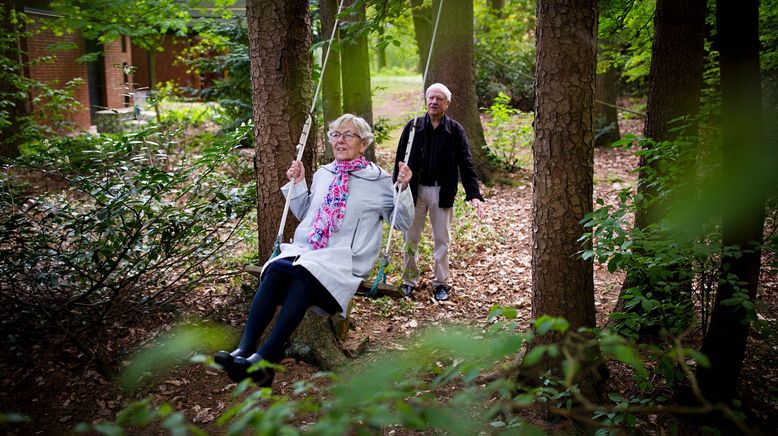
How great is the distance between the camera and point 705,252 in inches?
123

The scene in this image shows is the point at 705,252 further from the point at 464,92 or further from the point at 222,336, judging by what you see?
the point at 464,92

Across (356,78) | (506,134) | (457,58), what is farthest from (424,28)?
(356,78)

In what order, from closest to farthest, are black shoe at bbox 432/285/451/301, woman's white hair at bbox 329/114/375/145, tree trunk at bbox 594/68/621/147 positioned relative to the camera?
woman's white hair at bbox 329/114/375/145, black shoe at bbox 432/285/451/301, tree trunk at bbox 594/68/621/147

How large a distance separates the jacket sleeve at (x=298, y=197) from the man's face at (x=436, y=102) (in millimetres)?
1757

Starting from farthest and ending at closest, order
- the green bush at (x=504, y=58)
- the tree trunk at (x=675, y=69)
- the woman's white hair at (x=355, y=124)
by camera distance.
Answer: the green bush at (x=504, y=58) → the tree trunk at (x=675, y=69) → the woman's white hair at (x=355, y=124)

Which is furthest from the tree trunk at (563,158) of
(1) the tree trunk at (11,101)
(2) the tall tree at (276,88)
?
(1) the tree trunk at (11,101)

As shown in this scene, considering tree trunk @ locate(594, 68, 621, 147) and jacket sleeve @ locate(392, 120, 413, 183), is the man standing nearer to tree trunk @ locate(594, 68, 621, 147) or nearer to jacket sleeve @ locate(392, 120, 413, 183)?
jacket sleeve @ locate(392, 120, 413, 183)

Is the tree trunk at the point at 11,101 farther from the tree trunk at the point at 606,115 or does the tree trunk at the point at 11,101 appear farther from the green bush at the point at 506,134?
the tree trunk at the point at 606,115

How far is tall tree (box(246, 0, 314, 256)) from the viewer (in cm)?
448

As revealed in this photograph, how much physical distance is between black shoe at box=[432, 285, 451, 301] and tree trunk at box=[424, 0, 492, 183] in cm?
461

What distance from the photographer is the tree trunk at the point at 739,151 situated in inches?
117

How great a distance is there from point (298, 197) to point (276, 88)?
2.90ft

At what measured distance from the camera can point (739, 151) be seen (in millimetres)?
3004

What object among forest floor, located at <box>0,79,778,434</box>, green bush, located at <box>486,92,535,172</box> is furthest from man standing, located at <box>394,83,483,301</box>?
green bush, located at <box>486,92,535,172</box>
